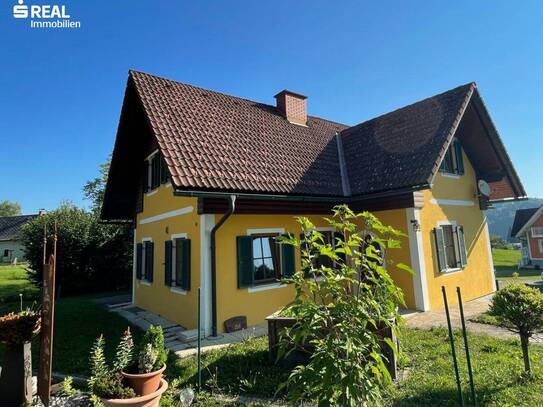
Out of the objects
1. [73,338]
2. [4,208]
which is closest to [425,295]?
[73,338]

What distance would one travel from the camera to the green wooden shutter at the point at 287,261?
27.7ft

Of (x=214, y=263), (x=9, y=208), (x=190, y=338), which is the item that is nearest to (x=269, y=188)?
(x=214, y=263)

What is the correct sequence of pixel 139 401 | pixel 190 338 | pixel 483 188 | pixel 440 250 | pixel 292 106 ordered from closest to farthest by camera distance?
pixel 139 401, pixel 190 338, pixel 440 250, pixel 483 188, pixel 292 106

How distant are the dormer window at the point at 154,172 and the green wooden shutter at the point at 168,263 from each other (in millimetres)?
1888

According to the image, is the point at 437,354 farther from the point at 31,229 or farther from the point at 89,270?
→ the point at 31,229

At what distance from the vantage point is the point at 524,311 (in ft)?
14.3

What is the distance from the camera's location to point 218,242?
24.6 feet

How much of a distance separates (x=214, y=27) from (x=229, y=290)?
→ 6.31 m

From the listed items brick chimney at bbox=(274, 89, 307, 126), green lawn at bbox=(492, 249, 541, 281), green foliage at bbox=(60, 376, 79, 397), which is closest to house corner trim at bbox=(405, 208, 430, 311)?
brick chimney at bbox=(274, 89, 307, 126)

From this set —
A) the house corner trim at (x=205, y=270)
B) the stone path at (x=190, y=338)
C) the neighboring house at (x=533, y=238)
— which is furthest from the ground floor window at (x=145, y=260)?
the neighboring house at (x=533, y=238)

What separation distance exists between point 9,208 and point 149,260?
83.2m

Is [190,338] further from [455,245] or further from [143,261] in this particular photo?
[455,245]

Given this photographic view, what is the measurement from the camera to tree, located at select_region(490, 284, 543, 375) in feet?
14.2

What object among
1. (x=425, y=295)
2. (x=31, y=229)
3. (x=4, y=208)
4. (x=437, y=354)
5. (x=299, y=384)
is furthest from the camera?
(x=4, y=208)
